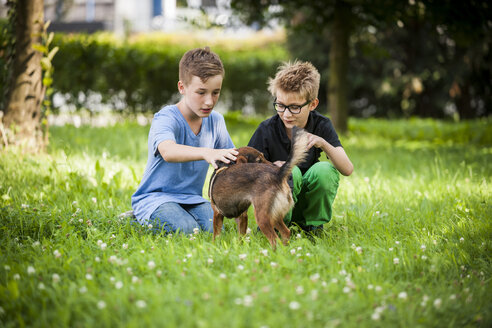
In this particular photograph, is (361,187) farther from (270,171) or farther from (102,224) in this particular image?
(102,224)

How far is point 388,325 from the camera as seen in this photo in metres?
2.09

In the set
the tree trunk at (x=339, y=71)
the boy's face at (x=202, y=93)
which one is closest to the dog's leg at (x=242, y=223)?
the boy's face at (x=202, y=93)

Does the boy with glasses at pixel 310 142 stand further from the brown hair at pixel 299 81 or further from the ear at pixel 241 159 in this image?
the ear at pixel 241 159

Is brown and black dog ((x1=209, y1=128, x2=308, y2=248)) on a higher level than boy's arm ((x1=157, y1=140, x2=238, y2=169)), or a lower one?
lower

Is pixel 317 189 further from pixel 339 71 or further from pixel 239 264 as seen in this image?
pixel 339 71

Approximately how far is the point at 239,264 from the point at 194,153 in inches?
31.5

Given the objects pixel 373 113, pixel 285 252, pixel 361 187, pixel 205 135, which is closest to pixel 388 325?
pixel 285 252

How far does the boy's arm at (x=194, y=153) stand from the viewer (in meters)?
2.91

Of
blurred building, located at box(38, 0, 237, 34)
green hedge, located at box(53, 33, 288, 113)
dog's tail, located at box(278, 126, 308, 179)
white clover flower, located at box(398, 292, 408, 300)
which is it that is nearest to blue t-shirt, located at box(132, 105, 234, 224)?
dog's tail, located at box(278, 126, 308, 179)

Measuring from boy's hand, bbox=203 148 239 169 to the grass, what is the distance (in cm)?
56

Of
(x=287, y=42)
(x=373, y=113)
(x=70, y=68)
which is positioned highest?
(x=287, y=42)

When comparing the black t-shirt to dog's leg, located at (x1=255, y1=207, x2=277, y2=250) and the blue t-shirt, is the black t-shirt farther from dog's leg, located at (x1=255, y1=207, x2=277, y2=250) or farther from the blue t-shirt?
dog's leg, located at (x1=255, y1=207, x2=277, y2=250)

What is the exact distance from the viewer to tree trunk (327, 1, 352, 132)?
933 centimetres

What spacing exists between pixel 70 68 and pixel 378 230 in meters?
7.69
